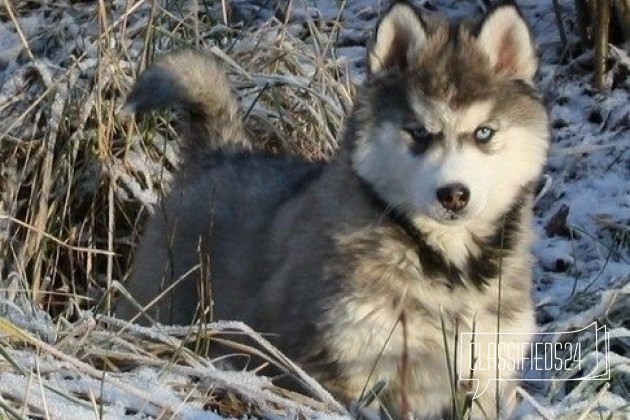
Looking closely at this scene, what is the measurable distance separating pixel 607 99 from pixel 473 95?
2.99m

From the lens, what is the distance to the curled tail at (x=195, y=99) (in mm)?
4828

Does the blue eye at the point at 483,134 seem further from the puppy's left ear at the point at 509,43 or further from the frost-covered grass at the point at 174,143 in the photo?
the frost-covered grass at the point at 174,143

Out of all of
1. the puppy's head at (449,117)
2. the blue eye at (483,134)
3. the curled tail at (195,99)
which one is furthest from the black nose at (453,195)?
the curled tail at (195,99)

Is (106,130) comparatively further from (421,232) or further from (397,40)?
(421,232)

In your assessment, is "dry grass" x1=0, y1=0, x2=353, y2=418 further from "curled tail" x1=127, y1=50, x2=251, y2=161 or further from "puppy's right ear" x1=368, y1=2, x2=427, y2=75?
"puppy's right ear" x1=368, y1=2, x2=427, y2=75

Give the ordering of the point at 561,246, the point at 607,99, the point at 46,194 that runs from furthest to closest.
Result: the point at 607,99 → the point at 561,246 → the point at 46,194

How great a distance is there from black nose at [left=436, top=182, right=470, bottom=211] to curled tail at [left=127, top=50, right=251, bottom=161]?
1469mm

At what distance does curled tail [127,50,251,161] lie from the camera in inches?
→ 190

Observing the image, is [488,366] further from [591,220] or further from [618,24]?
[618,24]

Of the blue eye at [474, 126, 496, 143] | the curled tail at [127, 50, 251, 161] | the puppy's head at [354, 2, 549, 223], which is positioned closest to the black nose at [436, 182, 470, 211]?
the puppy's head at [354, 2, 549, 223]

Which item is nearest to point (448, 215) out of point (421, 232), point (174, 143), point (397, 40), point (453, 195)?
point (453, 195)

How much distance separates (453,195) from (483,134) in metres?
0.29

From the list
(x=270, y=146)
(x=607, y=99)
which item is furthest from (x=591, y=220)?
(x=270, y=146)

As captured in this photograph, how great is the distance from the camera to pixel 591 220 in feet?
19.7
